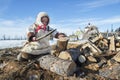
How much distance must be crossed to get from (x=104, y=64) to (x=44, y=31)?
209cm

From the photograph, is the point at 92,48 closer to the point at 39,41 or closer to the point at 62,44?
the point at 62,44

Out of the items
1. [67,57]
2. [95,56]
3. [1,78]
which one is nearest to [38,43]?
[67,57]

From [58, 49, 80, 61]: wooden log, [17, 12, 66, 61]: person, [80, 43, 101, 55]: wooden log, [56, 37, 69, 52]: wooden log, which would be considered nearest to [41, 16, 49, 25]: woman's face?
[17, 12, 66, 61]: person

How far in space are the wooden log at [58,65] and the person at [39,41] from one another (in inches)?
13.6

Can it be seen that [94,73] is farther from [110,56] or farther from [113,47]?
[113,47]

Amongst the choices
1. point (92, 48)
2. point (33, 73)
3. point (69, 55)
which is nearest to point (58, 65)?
point (33, 73)

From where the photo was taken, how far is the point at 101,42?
456 inches

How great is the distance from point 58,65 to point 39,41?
1.08m

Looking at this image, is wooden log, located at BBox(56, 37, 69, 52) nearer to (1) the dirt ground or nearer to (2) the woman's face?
(2) the woman's face

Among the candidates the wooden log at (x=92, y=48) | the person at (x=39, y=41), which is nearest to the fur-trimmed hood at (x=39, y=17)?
the person at (x=39, y=41)

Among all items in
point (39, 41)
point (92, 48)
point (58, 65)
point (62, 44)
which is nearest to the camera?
point (58, 65)

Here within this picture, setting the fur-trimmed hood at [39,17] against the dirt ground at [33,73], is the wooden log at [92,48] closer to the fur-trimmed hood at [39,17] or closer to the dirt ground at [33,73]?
the dirt ground at [33,73]

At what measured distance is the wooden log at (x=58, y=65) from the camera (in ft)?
25.0

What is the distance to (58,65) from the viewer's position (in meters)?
7.77
